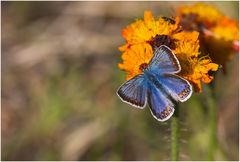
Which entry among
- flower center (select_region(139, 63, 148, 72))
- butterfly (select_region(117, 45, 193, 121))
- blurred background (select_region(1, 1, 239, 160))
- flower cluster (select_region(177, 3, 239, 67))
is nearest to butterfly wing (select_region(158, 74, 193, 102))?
butterfly (select_region(117, 45, 193, 121))

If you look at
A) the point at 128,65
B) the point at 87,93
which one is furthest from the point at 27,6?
the point at 128,65

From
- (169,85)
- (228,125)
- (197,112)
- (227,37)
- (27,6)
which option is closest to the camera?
(169,85)

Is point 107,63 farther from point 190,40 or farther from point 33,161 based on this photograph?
point 190,40

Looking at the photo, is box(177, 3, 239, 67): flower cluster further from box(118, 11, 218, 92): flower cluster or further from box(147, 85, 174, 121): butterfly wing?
box(147, 85, 174, 121): butterfly wing

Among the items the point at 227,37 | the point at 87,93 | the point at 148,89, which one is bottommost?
the point at 87,93

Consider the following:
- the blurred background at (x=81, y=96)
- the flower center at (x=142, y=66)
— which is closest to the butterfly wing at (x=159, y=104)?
the flower center at (x=142, y=66)

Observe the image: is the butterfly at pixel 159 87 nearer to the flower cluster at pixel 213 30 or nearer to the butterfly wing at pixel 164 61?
the butterfly wing at pixel 164 61

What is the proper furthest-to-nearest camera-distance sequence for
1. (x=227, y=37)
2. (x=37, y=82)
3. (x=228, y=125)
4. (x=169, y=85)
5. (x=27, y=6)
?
(x=27, y=6)
(x=37, y=82)
(x=228, y=125)
(x=227, y=37)
(x=169, y=85)
